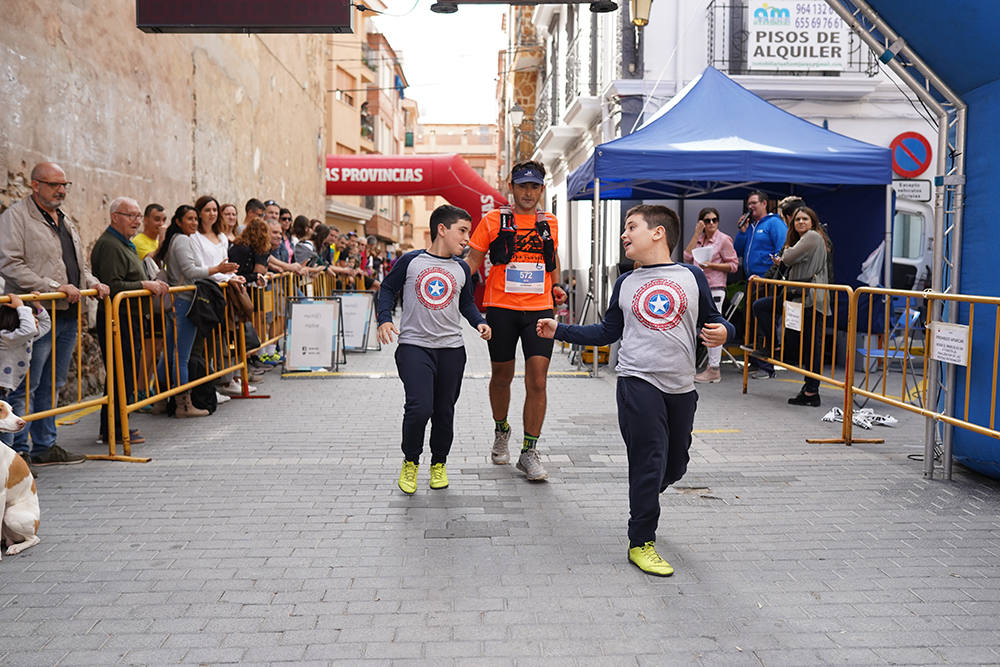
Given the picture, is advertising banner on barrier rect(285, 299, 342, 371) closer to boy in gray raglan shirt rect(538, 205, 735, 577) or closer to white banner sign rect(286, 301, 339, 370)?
white banner sign rect(286, 301, 339, 370)

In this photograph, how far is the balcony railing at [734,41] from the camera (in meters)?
13.8

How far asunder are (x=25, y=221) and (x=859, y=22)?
5.48m

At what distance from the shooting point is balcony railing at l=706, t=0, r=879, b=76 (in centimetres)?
1380

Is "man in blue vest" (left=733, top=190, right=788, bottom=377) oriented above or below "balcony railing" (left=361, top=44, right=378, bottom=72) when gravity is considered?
below

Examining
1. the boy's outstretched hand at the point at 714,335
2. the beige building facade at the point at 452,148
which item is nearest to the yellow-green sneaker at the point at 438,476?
the boy's outstretched hand at the point at 714,335

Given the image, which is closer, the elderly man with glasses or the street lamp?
the elderly man with glasses

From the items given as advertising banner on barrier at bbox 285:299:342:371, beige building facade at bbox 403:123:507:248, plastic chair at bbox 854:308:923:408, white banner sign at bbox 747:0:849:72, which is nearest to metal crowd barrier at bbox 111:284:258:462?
advertising banner on barrier at bbox 285:299:342:371

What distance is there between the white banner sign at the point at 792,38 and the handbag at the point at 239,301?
9274 mm

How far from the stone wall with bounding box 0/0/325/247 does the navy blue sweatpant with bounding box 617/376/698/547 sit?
5.96 meters

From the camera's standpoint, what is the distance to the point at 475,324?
516cm

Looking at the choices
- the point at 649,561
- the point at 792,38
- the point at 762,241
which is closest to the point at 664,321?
the point at 649,561

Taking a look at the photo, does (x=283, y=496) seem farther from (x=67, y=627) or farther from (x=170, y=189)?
(x=170, y=189)

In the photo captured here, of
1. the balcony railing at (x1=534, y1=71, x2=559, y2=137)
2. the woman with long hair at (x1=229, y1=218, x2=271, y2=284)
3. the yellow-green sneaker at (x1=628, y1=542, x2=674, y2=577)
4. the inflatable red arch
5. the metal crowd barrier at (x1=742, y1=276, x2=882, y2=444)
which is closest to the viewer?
the yellow-green sneaker at (x1=628, y1=542, x2=674, y2=577)

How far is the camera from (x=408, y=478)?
5145mm
